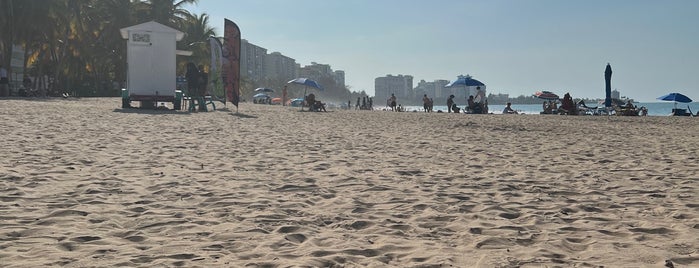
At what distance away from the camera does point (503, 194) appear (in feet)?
16.6

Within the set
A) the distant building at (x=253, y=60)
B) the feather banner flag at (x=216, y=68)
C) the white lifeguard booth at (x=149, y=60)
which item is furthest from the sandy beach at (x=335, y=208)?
the distant building at (x=253, y=60)

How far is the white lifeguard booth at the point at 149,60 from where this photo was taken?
1827cm

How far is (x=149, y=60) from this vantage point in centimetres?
1845

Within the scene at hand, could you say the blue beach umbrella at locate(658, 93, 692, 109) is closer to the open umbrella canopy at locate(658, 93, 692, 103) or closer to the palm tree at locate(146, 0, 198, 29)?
the open umbrella canopy at locate(658, 93, 692, 103)

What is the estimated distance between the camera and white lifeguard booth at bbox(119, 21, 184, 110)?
18.3 metres

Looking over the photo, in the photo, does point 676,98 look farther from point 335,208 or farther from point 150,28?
point 335,208

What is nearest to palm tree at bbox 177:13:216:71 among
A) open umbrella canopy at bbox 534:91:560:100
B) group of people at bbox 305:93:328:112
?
group of people at bbox 305:93:328:112

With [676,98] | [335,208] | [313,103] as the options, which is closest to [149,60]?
[313,103]

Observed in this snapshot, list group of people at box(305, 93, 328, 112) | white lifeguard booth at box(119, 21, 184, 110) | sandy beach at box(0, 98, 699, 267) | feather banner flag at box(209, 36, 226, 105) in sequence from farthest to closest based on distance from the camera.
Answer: group of people at box(305, 93, 328, 112)
feather banner flag at box(209, 36, 226, 105)
white lifeguard booth at box(119, 21, 184, 110)
sandy beach at box(0, 98, 699, 267)

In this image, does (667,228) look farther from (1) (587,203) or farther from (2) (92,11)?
(2) (92,11)

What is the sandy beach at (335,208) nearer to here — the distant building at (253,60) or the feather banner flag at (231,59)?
the feather banner flag at (231,59)

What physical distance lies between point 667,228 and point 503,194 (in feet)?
4.89

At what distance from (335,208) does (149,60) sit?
15.8 metres

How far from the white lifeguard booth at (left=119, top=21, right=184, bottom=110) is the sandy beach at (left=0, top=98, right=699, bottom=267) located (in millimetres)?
10629
